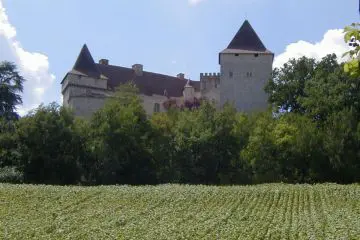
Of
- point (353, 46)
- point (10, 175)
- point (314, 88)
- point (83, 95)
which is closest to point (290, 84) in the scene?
point (314, 88)

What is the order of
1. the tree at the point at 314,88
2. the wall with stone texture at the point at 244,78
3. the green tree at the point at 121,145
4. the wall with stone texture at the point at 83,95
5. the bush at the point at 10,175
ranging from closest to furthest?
the bush at the point at 10,175 < the green tree at the point at 121,145 < the tree at the point at 314,88 < the wall with stone texture at the point at 244,78 < the wall with stone texture at the point at 83,95

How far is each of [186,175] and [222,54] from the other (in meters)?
21.8

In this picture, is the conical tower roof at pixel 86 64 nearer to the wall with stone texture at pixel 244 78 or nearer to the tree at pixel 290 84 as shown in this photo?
the wall with stone texture at pixel 244 78

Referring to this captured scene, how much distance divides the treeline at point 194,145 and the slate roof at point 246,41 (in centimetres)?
1479

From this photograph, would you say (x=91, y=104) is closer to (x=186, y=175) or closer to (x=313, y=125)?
(x=186, y=175)

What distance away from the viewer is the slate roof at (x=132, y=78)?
62.6 meters

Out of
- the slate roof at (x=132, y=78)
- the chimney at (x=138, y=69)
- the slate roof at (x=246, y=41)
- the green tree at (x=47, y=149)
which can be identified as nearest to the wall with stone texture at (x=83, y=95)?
the slate roof at (x=132, y=78)

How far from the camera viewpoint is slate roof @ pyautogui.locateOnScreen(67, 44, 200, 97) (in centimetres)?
6259

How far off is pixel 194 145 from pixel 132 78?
26831 millimetres

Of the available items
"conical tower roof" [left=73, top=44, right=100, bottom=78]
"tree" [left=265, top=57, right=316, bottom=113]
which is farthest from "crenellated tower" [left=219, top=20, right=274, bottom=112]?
"conical tower roof" [left=73, top=44, right=100, bottom=78]

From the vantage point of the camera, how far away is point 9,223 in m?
17.3

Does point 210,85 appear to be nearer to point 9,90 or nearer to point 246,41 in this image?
point 246,41

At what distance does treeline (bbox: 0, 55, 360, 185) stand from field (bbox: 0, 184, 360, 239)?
1072cm

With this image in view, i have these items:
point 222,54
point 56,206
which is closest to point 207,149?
point 222,54
